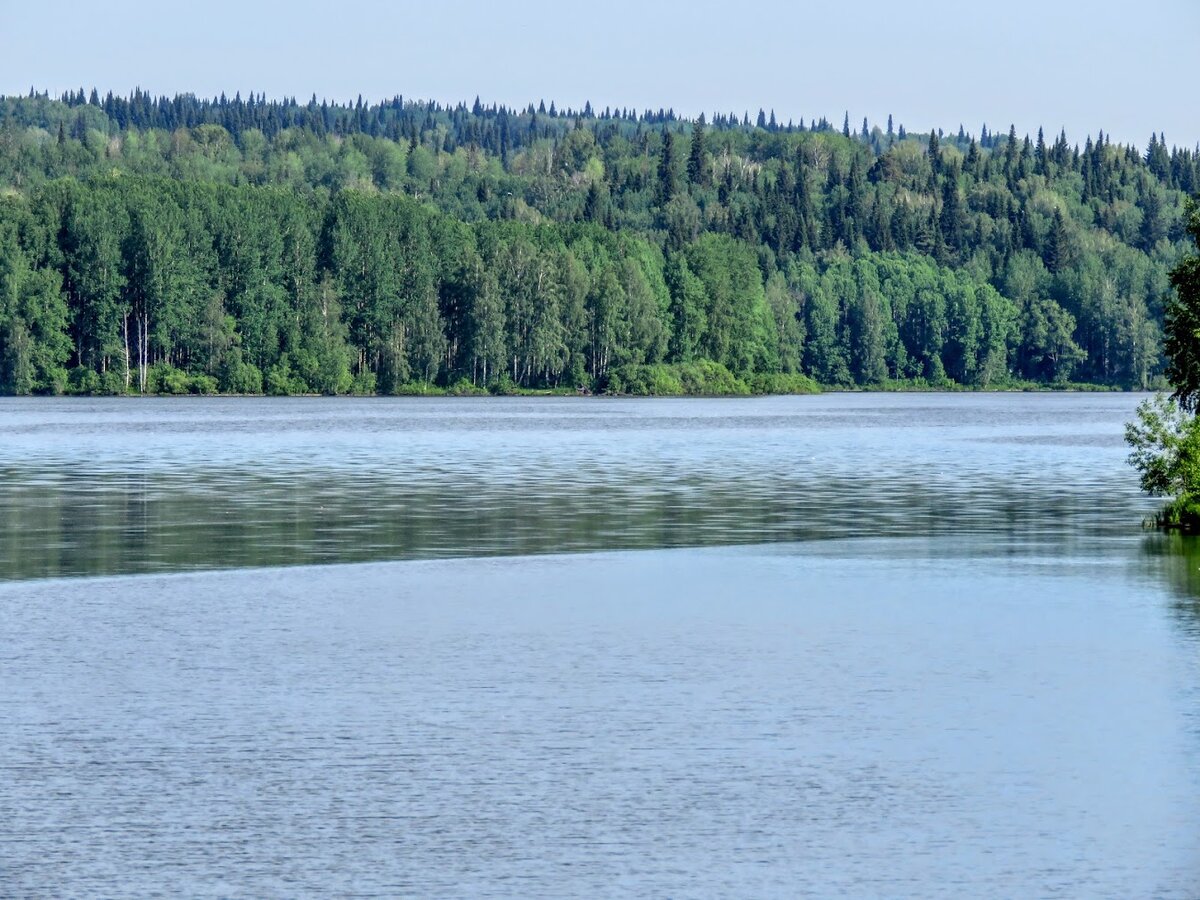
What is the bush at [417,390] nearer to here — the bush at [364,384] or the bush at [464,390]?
the bush at [464,390]

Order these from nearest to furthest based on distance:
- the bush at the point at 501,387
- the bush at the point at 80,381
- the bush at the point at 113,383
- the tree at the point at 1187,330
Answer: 1. the tree at the point at 1187,330
2. the bush at the point at 80,381
3. the bush at the point at 113,383
4. the bush at the point at 501,387

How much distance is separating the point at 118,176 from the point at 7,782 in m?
166

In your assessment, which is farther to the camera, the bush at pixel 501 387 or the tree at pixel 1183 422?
the bush at pixel 501 387

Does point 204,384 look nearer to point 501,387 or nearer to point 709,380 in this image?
point 501,387

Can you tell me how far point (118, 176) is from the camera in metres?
177

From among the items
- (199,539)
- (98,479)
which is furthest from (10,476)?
(199,539)

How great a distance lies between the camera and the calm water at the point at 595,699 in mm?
15484

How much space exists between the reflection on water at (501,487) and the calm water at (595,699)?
356mm

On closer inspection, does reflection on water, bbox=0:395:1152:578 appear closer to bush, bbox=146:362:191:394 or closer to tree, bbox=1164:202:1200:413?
tree, bbox=1164:202:1200:413

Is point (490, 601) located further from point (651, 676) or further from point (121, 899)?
point (121, 899)

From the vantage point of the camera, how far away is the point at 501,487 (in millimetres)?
55719

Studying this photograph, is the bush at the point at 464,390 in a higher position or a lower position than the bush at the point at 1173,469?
lower

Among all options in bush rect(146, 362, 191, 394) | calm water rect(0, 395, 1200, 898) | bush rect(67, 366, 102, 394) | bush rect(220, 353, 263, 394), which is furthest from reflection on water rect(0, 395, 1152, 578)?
bush rect(220, 353, 263, 394)

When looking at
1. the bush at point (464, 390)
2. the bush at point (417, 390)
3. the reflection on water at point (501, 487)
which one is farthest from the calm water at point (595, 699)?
the bush at point (464, 390)
